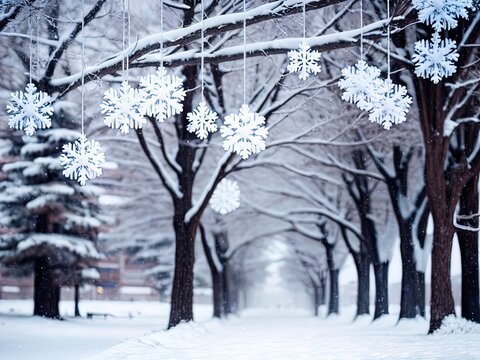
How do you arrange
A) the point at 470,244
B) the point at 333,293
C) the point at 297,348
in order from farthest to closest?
the point at 333,293 → the point at 470,244 → the point at 297,348

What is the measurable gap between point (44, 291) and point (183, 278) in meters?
9.94

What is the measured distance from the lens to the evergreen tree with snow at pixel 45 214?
83.9 ft

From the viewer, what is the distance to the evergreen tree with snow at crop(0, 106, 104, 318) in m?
25.6

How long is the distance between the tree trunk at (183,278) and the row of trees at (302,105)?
1.1 inches

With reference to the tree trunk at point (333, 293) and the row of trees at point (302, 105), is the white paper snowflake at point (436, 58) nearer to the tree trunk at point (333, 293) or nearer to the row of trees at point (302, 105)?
the row of trees at point (302, 105)

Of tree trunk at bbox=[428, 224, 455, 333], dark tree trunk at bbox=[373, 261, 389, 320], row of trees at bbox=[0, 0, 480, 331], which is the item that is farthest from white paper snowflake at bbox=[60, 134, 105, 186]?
dark tree trunk at bbox=[373, 261, 389, 320]

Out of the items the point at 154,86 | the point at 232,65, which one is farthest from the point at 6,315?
the point at 154,86

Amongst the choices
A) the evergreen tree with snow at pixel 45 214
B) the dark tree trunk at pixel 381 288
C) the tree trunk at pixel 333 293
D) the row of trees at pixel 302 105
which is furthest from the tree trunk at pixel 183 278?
the tree trunk at pixel 333 293

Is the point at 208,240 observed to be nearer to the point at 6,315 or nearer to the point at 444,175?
the point at 6,315

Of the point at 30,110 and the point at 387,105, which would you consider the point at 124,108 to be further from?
the point at 387,105

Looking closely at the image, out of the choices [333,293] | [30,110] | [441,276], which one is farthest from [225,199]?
[333,293]

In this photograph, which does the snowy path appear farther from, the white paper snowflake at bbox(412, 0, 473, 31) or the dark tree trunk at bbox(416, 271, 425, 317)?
the dark tree trunk at bbox(416, 271, 425, 317)

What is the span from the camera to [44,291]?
25656 millimetres

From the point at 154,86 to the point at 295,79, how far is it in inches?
543
